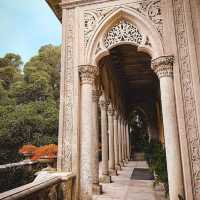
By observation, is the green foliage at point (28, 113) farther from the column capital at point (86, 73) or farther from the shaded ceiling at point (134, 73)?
the column capital at point (86, 73)

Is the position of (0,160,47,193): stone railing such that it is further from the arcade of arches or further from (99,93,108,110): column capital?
the arcade of arches

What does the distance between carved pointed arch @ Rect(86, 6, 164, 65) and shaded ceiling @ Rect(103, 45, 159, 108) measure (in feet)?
9.31

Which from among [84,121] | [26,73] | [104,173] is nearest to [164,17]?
[84,121]

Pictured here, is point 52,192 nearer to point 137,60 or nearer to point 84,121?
point 84,121

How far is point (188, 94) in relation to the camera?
432 cm

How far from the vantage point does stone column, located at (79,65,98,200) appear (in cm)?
448

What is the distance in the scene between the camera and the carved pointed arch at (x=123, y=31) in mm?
4859

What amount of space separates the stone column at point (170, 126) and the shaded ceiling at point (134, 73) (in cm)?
373

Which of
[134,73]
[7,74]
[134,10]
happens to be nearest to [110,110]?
[134,73]

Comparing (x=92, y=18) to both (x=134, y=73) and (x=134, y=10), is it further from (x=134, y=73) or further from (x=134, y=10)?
(x=134, y=73)

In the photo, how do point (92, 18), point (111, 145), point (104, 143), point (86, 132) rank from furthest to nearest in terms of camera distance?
1. point (111, 145)
2. point (104, 143)
3. point (92, 18)
4. point (86, 132)

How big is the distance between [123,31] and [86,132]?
8.34 ft

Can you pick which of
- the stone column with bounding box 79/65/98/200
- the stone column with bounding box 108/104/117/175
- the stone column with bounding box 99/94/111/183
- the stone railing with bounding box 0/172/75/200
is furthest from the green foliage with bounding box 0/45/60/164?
the stone railing with bounding box 0/172/75/200

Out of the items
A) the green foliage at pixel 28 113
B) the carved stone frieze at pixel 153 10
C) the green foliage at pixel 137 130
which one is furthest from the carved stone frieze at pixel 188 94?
the green foliage at pixel 137 130
